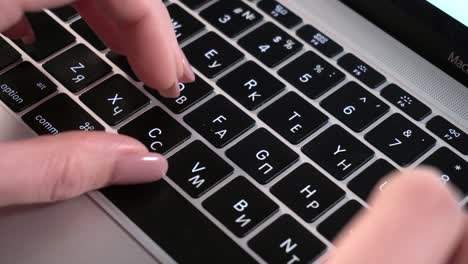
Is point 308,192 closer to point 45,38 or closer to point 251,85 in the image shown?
point 251,85

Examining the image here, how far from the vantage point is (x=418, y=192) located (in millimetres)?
276

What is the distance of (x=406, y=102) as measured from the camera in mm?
510

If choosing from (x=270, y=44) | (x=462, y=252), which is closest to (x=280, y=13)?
(x=270, y=44)

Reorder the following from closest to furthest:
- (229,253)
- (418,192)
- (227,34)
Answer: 1. (418,192)
2. (229,253)
3. (227,34)

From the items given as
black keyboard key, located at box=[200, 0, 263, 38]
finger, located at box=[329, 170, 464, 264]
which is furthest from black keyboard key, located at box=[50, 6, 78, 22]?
finger, located at box=[329, 170, 464, 264]

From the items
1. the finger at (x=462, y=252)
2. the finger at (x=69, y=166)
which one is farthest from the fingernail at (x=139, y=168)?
the finger at (x=462, y=252)

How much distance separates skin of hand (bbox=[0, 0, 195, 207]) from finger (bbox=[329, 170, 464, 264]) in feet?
0.66

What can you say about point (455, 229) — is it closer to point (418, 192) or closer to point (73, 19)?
point (418, 192)

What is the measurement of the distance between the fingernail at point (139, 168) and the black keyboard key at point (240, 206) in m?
0.04

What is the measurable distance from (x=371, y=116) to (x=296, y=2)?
134mm

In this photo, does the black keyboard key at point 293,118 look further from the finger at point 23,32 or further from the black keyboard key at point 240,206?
the finger at point 23,32

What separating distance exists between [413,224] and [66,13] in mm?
378

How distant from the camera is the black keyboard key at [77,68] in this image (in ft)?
1.68

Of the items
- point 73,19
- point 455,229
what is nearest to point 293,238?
point 455,229
